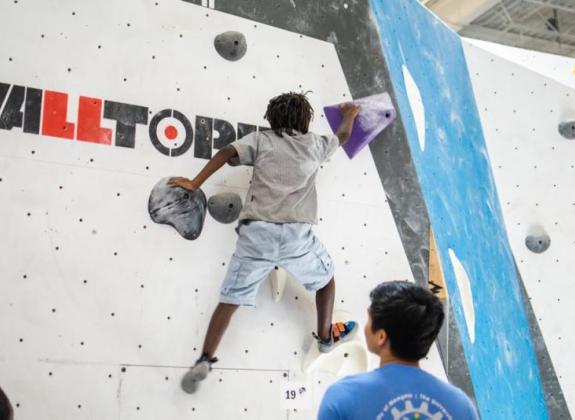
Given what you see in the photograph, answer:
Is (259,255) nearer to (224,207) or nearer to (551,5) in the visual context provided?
(224,207)

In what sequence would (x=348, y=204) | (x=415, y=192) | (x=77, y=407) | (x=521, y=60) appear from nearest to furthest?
(x=77, y=407) < (x=348, y=204) < (x=415, y=192) < (x=521, y=60)

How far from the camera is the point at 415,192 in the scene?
2.82m

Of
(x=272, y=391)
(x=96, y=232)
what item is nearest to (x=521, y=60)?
(x=272, y=391)

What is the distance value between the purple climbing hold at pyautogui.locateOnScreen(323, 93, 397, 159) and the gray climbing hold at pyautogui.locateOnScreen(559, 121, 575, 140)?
3.68 feet

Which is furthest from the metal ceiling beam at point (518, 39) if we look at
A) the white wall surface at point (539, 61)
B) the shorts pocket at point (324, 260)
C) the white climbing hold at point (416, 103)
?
the shorts pocket at point (324, 260)

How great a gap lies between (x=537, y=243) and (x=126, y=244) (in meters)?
1.96

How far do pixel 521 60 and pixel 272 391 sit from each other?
2089 mm

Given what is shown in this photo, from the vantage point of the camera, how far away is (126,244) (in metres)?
2.12

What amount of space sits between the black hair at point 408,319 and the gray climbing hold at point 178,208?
97 centimetres

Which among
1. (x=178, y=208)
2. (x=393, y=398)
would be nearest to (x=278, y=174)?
(x=178, y=208)

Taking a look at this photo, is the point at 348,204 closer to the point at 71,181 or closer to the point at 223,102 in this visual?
the point at 223,102

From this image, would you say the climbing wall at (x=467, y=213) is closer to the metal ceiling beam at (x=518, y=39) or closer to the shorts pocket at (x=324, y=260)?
the shorts pocket at (x=324, y=260)

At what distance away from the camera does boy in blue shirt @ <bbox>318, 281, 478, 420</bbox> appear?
1.31m

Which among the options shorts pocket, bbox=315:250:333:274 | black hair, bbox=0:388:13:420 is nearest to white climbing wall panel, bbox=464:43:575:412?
shorts pocket, bbox=315:250:333:274
